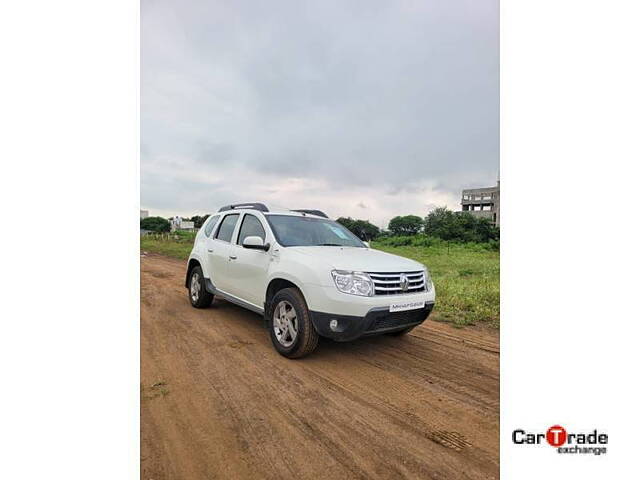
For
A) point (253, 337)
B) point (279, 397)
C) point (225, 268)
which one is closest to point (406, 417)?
point (279, 397)

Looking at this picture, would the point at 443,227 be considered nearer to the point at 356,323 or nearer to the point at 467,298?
the point at 467,298

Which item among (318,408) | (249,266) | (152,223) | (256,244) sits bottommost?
(318,408)

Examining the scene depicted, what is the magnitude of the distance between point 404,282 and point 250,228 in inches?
86.1

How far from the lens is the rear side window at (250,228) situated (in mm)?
4079

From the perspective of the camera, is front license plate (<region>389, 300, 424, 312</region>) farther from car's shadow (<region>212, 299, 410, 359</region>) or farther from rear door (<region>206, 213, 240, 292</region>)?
rear door (<region>206, 213, 240, 292</region>)

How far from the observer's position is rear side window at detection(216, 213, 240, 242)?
4645 millimetres

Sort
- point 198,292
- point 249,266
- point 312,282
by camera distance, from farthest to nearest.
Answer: point 198,292 → point 249,266 → point 312,282

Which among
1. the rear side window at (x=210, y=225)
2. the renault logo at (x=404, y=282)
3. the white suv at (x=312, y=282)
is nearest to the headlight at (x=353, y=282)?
the white suv at (x=312, y=282)

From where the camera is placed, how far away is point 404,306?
3.04 meters

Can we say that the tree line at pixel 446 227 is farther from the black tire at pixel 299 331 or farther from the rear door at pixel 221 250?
the black tire at pixel 299 331

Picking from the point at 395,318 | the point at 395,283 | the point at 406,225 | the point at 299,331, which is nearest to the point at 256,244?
the point at 299,331

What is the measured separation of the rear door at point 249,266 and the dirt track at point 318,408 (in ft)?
1.78

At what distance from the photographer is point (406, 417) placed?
221 cm
